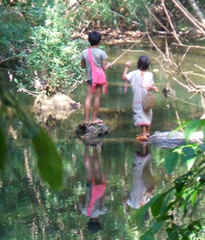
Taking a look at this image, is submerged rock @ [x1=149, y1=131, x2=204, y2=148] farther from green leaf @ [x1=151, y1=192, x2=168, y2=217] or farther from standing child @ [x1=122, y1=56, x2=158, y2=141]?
green leaf @ [x1=151, y1=192, x2=168, y2=217]

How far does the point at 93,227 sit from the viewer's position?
540cm

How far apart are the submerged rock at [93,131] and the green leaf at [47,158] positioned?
7.55 metres

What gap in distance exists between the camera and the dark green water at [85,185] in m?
5.38

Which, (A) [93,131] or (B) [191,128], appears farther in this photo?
(A) [93,131]

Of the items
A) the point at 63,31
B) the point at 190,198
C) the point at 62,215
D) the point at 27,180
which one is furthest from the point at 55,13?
the point at 190,198

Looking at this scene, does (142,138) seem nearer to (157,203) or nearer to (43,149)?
(157,203)

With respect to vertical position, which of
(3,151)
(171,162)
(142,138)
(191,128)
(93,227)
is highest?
(3,151)

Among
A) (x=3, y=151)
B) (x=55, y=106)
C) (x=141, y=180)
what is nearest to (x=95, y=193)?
(x=141, y=180)

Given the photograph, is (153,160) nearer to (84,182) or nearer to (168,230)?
(84,182)

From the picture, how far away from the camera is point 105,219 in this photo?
5566 millimetres

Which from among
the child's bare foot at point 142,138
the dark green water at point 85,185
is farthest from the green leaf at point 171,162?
the child's bare foot at point 142,138

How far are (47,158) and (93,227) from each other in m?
4.16

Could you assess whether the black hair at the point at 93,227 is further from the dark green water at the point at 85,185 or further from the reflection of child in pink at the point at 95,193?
the reflection of child in pink at the point at 95,193

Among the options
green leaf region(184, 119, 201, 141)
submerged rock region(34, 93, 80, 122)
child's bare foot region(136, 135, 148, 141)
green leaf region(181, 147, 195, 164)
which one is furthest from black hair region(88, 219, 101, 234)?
submerged rock region(34, 93, 80, 122)
